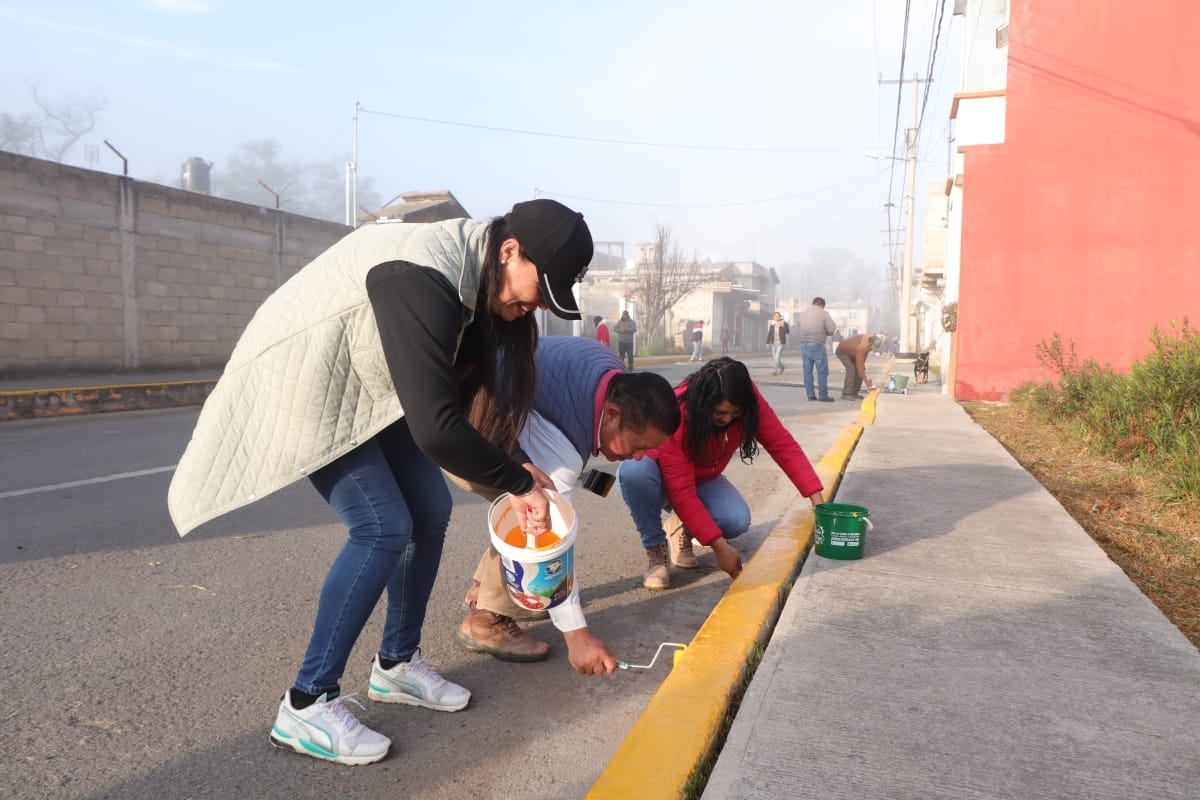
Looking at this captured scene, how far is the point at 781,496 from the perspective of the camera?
20.8ft

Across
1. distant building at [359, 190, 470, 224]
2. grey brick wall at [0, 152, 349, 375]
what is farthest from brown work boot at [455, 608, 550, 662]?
distant building at [359, 190, 470, 224]

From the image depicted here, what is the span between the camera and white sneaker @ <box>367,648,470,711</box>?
2746mm

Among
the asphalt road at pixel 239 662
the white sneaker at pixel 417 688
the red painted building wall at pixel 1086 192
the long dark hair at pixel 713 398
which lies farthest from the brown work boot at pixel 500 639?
the red painted building wall at pixel 1086 192

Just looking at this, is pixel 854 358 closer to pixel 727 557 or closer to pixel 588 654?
pixel 727 557

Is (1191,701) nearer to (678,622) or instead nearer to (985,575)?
(985,575)

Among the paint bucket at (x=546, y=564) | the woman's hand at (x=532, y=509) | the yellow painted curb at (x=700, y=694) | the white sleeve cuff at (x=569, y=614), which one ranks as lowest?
the yellow painted curb at (x=700, y=694)

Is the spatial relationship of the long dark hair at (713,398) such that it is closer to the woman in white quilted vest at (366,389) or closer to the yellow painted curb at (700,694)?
the yellow painted curb at (700,694)

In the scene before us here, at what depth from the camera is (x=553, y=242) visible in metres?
2.16

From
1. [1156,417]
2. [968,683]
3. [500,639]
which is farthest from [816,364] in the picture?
[968,683]

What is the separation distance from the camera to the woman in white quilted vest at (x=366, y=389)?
6.75ft

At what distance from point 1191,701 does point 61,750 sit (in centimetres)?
305

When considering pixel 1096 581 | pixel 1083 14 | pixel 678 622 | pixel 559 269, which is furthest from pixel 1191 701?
pixel 1083 14

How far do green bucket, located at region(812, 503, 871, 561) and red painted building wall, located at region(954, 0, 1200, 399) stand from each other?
9.71 m

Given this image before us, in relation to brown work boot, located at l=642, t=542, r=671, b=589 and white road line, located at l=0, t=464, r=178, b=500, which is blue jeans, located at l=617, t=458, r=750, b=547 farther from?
white road line, located at l=0, t=464, r=178, b=500
